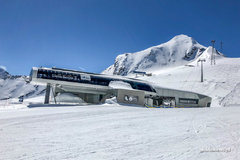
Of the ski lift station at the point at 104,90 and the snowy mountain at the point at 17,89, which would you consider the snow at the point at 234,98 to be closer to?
the ski lift station at the point at 104,90

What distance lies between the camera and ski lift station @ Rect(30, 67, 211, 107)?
1072 inches

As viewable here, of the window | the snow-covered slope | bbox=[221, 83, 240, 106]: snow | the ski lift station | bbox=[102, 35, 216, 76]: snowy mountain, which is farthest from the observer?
bbox=[102, 35, 216, 76]: snowy mountain

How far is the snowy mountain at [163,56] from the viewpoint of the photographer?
14400 cm

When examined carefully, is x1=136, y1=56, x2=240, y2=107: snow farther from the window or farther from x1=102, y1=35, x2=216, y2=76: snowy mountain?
x1=102, y1=35, x2=216, y2=76: snowy mountain

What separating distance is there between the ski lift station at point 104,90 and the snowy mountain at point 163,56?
100 m

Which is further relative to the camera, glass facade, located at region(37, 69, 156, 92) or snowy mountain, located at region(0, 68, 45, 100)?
snowy mountain, located at region(0, 68, 45, 100)

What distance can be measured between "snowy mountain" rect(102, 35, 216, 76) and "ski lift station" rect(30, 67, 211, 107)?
10035 centimetres

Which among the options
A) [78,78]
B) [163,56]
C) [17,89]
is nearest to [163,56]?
[163,56]

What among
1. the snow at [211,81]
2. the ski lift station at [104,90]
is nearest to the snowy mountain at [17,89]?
the ski lift station at [104,90]

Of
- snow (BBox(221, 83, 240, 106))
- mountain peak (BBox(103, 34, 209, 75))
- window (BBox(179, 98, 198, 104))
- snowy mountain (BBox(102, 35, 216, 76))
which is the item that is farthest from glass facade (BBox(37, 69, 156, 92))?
snowy mountain (BBox(102, 35, 216, 76))

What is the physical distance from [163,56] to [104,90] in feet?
429

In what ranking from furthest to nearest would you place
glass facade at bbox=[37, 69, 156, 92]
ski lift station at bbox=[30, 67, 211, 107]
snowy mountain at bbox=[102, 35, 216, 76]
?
1. snowy mountain at bbox=[102, 35, 216, 76]
2. glass facade at bbox=[37, 69, 156, 92]
3. ski lift station at bbox=[30, 67, 211, 107]

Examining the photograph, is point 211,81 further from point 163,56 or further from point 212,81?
point 163,56

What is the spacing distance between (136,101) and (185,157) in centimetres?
2297
